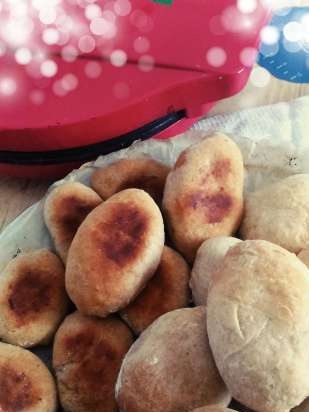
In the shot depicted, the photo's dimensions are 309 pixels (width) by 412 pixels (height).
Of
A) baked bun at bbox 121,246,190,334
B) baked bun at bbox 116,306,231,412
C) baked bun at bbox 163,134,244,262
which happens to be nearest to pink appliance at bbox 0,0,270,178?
baked bun at bbox 163,134,244,262

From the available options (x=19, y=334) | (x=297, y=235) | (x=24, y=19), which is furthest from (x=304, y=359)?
(x=24, y=19)

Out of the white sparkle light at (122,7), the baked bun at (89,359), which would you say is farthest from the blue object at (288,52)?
the baked bun at (89,359)

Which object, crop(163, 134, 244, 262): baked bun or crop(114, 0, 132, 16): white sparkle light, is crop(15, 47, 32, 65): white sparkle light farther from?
crop(163, 134, 244, 262): baked bun

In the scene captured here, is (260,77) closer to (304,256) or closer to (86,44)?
(86,44)

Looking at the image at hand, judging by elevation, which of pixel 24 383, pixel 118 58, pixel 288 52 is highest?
pixel 118 58

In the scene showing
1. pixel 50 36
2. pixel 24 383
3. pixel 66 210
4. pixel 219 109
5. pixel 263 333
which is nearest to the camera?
pixel 263 333

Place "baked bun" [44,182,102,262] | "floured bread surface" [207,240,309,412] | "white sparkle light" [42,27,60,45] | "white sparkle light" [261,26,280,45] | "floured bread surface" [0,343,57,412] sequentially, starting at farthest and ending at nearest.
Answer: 1. "white sparkle light" [261,26,280,45]
2. "white sparkle light" [42,27,60,45]
3. "baked bun" [44,182,102,262]
4. "floured bread surface" [0,343,57,412]
5. "floured bread surface" [207,240,309,412]

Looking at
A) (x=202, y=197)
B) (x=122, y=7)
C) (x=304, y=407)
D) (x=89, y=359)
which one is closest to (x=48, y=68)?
(x=122, y=7)
